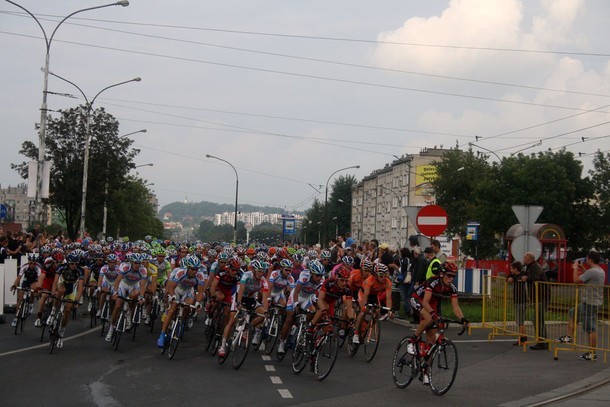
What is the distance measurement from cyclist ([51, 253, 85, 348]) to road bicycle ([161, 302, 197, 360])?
2071 mm

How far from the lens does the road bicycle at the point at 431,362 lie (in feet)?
37.8

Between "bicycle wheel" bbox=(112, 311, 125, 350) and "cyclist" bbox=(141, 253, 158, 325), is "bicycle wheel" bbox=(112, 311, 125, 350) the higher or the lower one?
the lower one

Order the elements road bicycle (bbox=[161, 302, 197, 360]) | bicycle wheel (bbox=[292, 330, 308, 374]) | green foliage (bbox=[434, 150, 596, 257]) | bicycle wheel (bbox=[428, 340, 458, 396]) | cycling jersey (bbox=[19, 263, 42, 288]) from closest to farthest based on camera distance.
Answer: bicycle wheel (bbox=[428, 340, 458, 396]), bicycle wheel (bbox=[292, 330, 308, 374]), road bicycle (bbox=[161, 302, 197, 360]), cycling jersey (bbox=[19, 263, 42, 288]), green foliage (bbox=[434, 150, 596, 257])

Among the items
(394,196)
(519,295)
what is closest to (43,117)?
(519,295)

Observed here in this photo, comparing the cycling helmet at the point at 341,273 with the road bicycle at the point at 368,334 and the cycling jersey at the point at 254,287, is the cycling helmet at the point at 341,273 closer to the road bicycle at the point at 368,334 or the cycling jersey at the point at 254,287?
→ the road bicycle at the point at 368,334

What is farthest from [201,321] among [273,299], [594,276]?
[594,276]

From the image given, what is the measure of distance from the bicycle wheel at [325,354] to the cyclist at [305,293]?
1.77 metres

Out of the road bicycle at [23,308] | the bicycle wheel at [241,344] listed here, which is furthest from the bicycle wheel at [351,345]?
the road bicycle at [23,308]

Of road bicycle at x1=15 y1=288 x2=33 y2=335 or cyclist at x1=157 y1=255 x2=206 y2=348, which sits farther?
road bicycle at x1=15 y1=288 x2=33 y2=335

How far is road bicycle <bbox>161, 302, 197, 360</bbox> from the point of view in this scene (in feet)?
50.1

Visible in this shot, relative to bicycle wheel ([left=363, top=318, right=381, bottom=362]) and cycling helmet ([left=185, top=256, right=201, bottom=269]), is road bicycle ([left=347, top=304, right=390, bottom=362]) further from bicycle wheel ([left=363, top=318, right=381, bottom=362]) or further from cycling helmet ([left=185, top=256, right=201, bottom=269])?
cycling helmet ([left=185, top=256, right=201, bottom=269])

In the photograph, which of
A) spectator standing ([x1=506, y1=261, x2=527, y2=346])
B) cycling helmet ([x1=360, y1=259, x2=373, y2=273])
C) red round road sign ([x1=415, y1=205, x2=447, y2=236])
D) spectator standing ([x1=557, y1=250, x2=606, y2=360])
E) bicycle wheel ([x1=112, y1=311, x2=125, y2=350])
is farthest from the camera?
red round road sign ([x1=415, y1=205, x2=447, y2=236])

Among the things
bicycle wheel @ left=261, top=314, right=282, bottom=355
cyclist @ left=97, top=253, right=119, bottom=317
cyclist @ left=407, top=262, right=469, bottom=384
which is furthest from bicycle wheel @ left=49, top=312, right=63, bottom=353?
cyclist @ left=407, top=262, right=469, bottom=384

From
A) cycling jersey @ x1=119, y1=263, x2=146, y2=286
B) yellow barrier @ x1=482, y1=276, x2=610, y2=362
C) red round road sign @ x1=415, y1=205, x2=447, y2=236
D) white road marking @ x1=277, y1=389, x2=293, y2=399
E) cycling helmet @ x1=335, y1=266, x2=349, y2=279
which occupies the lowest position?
white road marking @ x1=277, y1=389, x2=293, y2=399
